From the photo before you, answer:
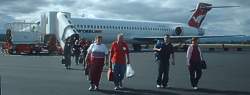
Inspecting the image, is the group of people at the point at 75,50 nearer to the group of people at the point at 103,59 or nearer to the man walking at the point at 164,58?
the man walking at the point at 164,58

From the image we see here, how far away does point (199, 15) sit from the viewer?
60.0 meters

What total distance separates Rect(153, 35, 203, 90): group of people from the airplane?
21.8m

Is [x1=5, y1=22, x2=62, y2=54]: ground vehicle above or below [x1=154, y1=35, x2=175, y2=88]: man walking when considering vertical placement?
below

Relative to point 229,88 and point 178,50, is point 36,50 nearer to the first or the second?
point 178,50

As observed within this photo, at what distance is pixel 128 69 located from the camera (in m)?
14.2

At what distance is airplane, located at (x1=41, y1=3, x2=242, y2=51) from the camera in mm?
38344

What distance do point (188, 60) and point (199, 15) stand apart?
47.0 metres

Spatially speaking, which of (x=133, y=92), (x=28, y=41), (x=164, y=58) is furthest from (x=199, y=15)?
(x=133, y=92)

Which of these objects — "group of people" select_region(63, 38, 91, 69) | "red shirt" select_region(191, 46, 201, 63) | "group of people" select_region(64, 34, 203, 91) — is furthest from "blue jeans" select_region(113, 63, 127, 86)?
"group of people" select_region(63, 38, 91, 69)

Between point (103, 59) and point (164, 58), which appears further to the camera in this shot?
point (164, 58)

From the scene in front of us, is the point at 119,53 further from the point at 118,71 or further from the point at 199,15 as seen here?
the point at 199,15

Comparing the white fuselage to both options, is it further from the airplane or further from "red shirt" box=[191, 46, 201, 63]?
"red shirt" box=[191, 46, 201, 63]

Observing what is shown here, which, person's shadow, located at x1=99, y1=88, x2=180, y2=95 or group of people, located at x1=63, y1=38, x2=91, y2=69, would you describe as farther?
group of people, located at x1=63, y1=38, x2=91, y2=69

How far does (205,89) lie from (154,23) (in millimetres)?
42058
